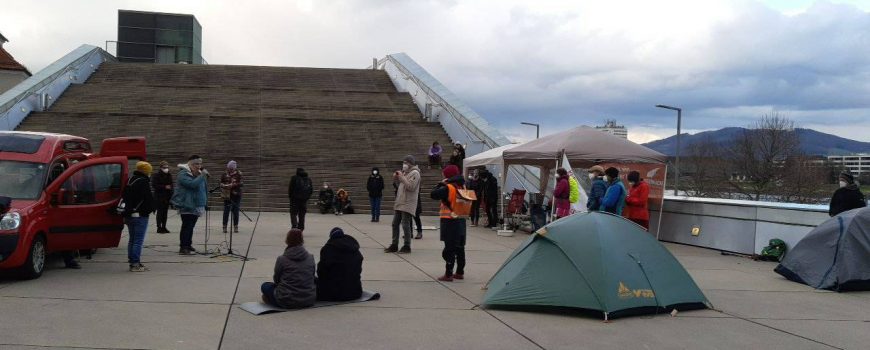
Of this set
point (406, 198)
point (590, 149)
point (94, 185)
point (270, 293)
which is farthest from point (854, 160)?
point (270, 293)

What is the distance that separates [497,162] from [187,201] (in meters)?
8.54

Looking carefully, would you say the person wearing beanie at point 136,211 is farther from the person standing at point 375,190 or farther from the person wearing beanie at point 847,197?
the person standing at point 375,190

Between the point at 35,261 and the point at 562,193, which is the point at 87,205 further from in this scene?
the point at 562,193

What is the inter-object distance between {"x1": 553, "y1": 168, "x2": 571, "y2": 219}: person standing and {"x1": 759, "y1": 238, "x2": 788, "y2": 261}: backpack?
3.82 metres

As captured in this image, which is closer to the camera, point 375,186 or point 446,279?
point 446,279

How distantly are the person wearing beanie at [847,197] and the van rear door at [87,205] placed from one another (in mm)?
10751

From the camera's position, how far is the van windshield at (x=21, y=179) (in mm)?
9541

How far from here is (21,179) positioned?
9.73m

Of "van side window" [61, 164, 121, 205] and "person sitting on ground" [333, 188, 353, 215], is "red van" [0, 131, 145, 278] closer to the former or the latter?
"van side window" [61, 164, 121, 205]

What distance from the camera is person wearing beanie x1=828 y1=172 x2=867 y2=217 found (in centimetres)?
1155

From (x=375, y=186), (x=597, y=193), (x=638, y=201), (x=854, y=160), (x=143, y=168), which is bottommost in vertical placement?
(x=375, y=186)

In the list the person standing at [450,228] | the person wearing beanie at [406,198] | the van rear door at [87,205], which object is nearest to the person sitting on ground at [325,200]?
the person wearing beanie at [406,198]

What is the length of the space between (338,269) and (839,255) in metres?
6.83

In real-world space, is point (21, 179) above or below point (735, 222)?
above
